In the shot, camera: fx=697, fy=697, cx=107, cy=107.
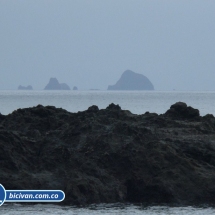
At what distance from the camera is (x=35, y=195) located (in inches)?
878

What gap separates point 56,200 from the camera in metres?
22.5

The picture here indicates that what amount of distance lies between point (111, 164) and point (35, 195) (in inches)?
134

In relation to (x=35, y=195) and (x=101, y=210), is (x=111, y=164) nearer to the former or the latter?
(x=101, y=210)

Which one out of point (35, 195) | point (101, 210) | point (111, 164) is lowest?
point (101, 210)

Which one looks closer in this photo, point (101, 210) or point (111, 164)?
point (101, 210)

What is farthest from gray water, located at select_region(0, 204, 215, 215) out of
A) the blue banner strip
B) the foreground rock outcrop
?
the foreground rock outcrop

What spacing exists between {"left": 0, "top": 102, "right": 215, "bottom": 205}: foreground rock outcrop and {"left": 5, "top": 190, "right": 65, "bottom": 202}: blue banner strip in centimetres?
24

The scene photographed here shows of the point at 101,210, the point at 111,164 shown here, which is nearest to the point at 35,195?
the point at 101,210

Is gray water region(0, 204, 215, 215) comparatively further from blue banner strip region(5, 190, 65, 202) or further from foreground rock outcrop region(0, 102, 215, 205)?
foreground rock outcrop region(0, 102, 215, 205)

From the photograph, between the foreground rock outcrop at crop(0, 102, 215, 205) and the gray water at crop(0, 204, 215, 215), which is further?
the foreground rock outcrop at crop(0, 102, 215, 205)

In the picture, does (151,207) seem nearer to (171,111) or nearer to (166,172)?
(166,172)

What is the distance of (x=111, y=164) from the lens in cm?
2453

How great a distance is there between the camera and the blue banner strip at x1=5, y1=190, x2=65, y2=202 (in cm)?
2231

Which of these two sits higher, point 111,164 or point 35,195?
point 111,164
